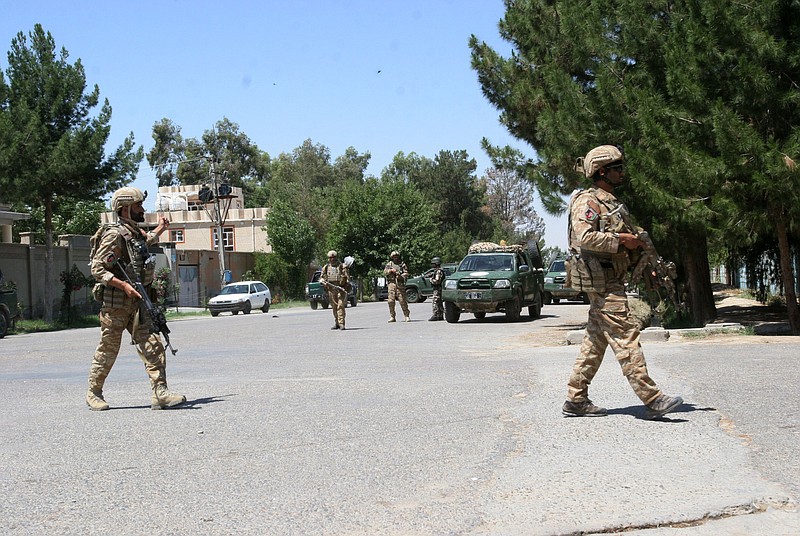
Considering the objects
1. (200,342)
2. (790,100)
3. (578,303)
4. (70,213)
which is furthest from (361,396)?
(70,213)

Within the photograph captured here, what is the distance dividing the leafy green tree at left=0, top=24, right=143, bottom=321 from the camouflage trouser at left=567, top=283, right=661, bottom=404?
25.3 meters

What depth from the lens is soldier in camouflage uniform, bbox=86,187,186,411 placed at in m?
8.02

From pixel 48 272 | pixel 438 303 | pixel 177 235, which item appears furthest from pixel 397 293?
pixel 177 235

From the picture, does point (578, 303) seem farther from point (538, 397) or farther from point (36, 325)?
point (538, 397)

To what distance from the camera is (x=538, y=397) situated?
27.3 feet

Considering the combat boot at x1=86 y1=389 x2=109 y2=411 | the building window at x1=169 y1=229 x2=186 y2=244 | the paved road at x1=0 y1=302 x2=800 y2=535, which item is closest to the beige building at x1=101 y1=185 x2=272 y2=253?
the building window at x1=169 y1=229 x2=186 y2=244

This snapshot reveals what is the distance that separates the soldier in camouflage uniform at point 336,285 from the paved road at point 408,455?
9924mm

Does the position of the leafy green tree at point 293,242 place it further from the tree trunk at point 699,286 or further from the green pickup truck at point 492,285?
the tree trunk at point 699,286

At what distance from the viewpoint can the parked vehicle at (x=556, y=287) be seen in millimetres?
32716

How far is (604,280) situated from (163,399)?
12.9 ft

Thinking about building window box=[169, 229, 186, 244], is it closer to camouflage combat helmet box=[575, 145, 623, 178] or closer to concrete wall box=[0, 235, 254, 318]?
concrete wall box=[0, 235, 254, 318]

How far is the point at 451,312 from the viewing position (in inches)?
899

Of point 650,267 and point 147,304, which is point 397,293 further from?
point 650,267

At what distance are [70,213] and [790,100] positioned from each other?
49.3 metres
